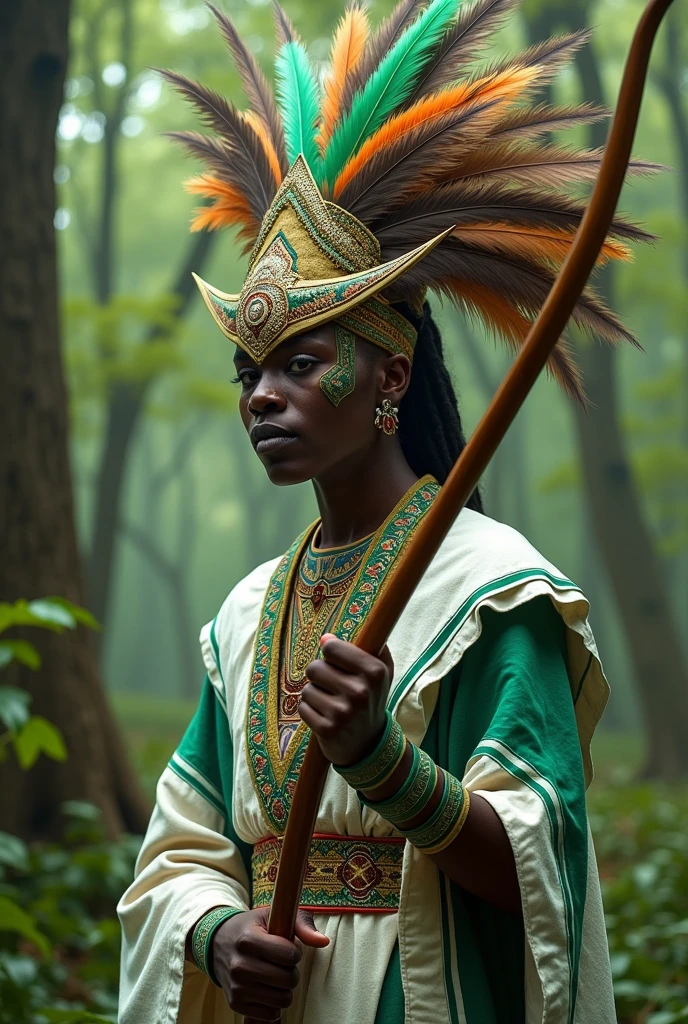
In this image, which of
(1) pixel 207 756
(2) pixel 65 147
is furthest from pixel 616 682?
(1) pixel 207 756

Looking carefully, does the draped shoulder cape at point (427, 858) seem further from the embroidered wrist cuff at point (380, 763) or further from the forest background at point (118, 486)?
the forest background at point (118, 486)

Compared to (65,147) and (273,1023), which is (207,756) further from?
(65,147)

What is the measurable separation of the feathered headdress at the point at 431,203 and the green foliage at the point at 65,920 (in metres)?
1.82

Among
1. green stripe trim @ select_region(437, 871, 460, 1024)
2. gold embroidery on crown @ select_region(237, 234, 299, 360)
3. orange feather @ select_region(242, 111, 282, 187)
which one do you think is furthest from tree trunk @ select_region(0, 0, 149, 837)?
green stripe trim @ select_region(437, 871, 460, 1024)

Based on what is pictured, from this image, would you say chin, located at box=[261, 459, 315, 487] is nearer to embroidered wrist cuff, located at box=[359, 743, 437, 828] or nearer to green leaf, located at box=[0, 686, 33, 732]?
Answer: embroidered wrist cuff, located at box=[359, 743, 437, 828]

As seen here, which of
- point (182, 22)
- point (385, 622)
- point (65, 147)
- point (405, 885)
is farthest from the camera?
point (65, 147)

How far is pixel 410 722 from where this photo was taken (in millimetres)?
2062

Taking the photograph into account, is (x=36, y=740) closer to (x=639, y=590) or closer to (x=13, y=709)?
(x=13, y=709)

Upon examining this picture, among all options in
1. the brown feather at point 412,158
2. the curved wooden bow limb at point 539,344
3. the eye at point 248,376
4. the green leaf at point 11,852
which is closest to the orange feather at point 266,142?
the brown feather at point 412,158

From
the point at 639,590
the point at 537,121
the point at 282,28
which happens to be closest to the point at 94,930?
the point at 282,28

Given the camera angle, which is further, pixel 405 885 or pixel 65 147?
pixel 65 147

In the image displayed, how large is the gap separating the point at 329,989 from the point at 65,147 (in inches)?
771

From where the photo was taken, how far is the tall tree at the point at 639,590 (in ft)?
35.2

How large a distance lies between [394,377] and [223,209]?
Result: 654 mm
